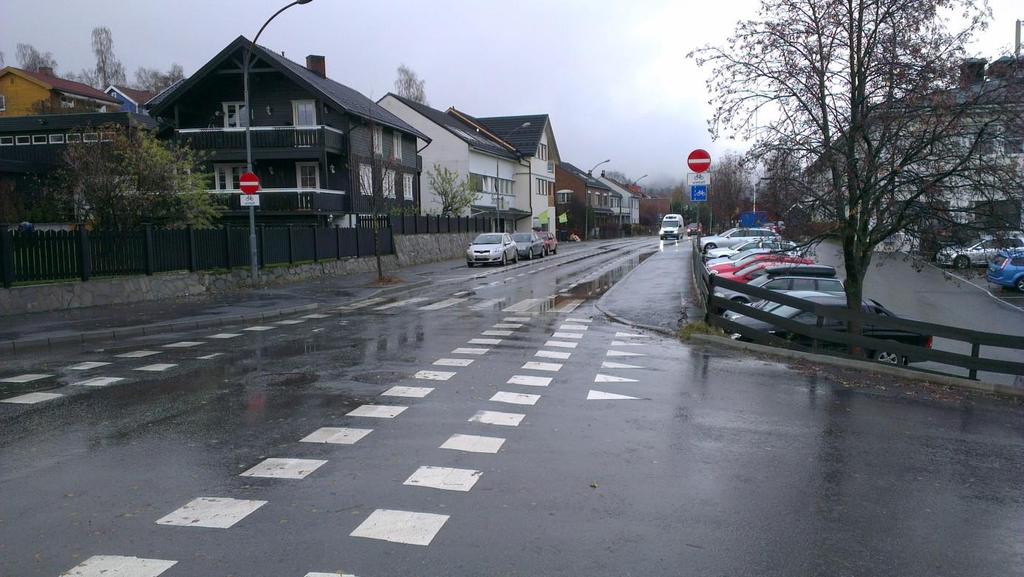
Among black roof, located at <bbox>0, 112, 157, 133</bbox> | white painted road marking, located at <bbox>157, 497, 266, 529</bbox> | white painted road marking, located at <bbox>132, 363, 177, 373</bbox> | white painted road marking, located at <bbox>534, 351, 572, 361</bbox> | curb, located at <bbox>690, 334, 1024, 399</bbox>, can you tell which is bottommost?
curb, located at <bbox>690, 334, 1024, 399</bbox>

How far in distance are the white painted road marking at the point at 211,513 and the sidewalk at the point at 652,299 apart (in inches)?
405

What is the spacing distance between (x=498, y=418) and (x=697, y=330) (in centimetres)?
691

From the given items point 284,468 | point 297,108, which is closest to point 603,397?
point 284,468

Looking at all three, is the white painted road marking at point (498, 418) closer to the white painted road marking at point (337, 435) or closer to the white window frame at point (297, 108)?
the white painted road marking at point (337, 435)

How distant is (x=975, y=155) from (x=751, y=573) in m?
9.07

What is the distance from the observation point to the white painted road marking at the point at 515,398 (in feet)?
27.8

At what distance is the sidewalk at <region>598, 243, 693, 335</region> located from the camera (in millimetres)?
15867

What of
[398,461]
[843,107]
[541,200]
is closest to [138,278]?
[398,461]

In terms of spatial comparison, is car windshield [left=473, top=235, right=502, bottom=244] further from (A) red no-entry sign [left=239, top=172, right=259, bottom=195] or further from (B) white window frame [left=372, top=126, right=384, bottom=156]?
(A) red no-entry sign [left=239, top=172, right=259, bottom=195]

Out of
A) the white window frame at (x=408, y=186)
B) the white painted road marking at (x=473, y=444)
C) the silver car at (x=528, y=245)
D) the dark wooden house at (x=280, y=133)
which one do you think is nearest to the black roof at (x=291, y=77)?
the dark wooden house at (x=280, y=133)

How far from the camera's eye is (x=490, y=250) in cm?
3503

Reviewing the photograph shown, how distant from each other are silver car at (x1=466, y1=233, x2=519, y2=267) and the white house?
12.6 meters

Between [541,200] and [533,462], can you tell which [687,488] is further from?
[541,200]

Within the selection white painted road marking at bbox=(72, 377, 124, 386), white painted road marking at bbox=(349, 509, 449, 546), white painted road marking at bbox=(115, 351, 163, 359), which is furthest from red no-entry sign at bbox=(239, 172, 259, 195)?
white painted road marking at bbox=(349, 509, 449, 546)
